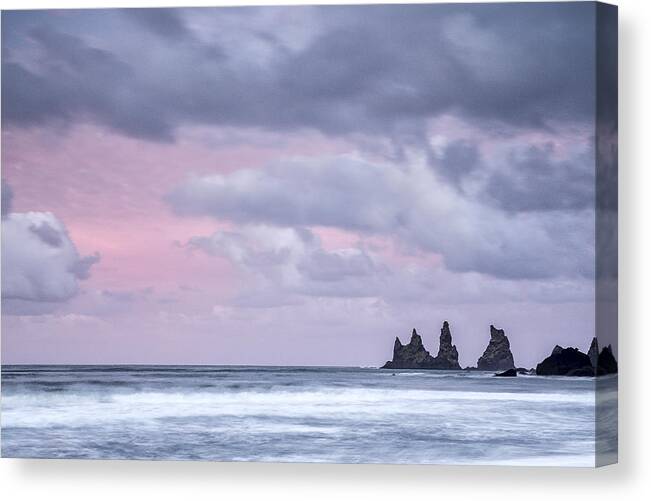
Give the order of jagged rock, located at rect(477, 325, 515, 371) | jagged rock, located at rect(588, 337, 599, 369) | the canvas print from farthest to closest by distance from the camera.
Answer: jagged rock, located at rect(477, 325, 515, 371)
the canvas print
jagged rock, located at rect(588, 337, 599, 369)

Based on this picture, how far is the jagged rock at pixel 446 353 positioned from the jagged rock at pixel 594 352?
1.03 m

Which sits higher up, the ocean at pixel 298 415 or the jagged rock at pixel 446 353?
the jagged rock at pixel 446 353

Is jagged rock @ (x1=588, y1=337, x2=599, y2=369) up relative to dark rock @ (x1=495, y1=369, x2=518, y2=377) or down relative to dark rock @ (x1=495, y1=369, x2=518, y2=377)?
up

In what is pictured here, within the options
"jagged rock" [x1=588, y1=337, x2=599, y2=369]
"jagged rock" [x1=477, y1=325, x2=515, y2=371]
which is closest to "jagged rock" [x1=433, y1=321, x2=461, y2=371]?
"jagged rock" [x1=477, y1=325, x2=515, y2=371]

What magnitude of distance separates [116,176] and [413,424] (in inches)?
122

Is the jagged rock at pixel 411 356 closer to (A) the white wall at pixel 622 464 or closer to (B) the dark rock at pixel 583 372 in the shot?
(A) the white wall at pixel 622 464

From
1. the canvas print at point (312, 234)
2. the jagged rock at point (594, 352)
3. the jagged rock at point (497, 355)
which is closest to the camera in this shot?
the jagged rock at point (594, 352)

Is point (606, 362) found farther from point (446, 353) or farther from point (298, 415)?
point (298, 415)

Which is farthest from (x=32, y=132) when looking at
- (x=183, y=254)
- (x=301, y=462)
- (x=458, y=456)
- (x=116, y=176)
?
(x=458, y=456)

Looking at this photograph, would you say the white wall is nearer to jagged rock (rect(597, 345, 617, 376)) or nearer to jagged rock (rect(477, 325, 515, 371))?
jagged rock (rect(597, 345, 617, 376))

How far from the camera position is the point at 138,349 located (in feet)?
41.5

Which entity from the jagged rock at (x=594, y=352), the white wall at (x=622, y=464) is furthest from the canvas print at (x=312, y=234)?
the white wall at (x=622, y=464)

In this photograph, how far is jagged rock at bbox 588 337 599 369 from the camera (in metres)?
12.1

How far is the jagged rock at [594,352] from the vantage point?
12070mm
